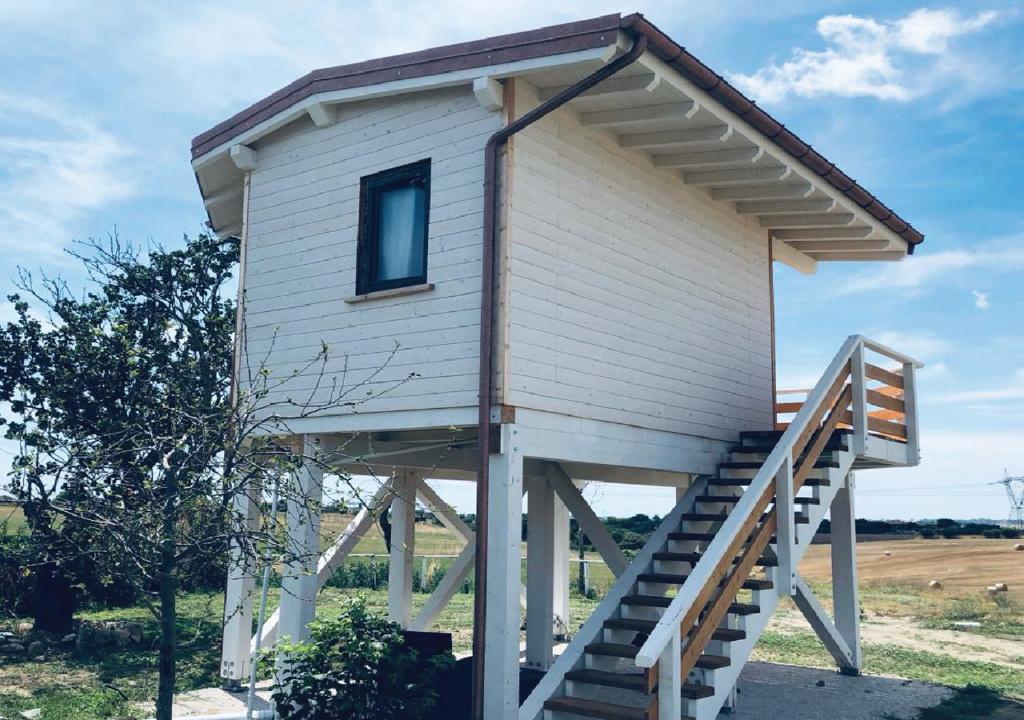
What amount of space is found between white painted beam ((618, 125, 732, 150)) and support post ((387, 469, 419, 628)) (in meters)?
5.68

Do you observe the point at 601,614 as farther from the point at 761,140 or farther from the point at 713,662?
the point at 761,140

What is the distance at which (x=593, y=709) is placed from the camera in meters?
7.20

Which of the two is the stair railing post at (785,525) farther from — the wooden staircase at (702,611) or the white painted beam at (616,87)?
the white painted beam at (616,87)

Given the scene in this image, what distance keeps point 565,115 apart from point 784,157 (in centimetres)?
240

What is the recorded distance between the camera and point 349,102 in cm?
927

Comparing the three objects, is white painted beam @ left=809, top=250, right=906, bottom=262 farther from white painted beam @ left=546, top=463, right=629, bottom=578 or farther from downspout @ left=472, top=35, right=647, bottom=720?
downspout @ left=472, top=35, right=647, bottom=720

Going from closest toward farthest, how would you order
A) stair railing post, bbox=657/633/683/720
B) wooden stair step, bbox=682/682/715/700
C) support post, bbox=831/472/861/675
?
stair railing post, bbox=657/633/683/720, wooden stair step, bbox=682/682/715/700, support post, bbox=831/472/861/675

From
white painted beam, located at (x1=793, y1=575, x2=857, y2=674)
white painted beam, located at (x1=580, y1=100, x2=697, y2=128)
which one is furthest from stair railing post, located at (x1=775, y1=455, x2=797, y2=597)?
white painted beam, located at (x1=580, y1=100, x2=697, y2=128)

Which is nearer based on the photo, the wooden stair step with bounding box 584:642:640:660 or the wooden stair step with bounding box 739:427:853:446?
the wooden stair step with bounding box 584:642:640:660

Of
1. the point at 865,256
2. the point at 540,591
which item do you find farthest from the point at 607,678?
the point at 865,256

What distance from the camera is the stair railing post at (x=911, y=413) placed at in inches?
428

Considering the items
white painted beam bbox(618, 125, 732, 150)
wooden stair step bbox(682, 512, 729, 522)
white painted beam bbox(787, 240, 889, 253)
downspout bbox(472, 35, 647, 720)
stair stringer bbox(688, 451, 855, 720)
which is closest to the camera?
stair stringer bbox(688, 451, 855, 720)

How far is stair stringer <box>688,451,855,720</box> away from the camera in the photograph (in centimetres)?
719

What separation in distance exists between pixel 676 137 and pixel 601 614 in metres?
4.48
